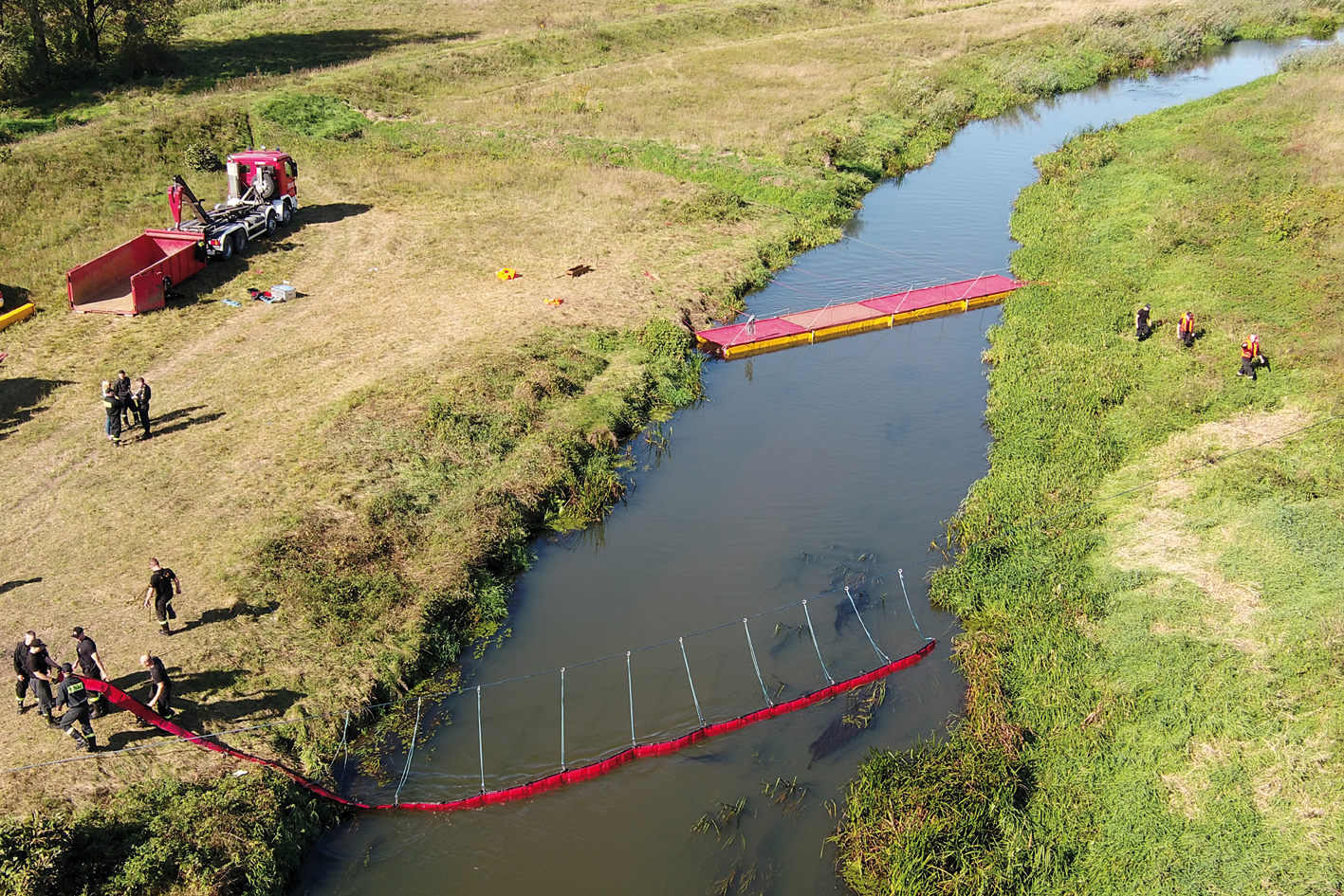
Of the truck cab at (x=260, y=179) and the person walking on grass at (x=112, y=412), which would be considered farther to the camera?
the truck cab at (x=260, y=179)

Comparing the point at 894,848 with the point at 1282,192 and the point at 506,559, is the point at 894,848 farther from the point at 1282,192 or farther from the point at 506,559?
the point at 1282,192

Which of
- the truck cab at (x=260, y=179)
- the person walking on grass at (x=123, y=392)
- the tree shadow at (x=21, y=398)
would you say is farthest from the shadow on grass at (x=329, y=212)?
the person walking on grass at (x=123, y=392)

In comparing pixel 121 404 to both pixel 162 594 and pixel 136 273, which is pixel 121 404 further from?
pixel 136 273

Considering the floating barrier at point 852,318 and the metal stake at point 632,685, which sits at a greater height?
the floating barrier at point 852,318

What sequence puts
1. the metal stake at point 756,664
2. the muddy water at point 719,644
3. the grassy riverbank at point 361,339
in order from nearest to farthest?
the muddy water at point 719,644 < the grassy riverbank at point 361,339 < the metal stake at point 756,664

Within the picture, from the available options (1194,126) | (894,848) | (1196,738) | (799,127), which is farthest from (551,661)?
(1194,126)

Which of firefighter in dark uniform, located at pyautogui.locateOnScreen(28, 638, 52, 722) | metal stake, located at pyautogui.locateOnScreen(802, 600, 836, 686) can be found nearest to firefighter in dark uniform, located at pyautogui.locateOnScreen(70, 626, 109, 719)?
firefighter in dark uniform, located at pyautogui.locateOnScreen(28, 638, 52, 722)

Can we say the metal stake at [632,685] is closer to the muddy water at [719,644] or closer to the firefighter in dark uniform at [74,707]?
the muddy water at [719,644]

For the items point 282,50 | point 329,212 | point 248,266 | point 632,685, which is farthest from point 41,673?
point 282,50
